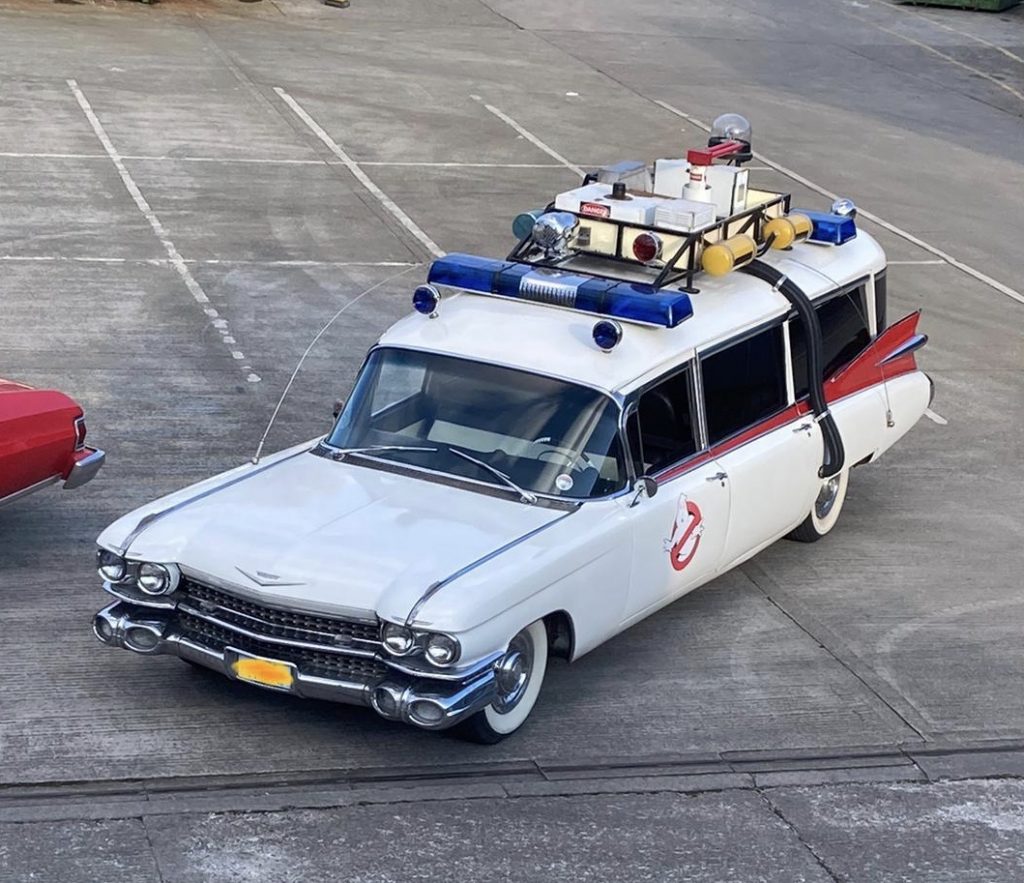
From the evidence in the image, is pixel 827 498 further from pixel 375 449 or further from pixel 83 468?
pixel 83 468

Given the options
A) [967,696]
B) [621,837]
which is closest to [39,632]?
[621,837]

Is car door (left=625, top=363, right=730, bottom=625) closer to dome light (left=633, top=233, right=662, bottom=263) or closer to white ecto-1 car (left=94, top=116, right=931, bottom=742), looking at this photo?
white ecto-1 car (left=94, top=116, right=931, bottom=742)

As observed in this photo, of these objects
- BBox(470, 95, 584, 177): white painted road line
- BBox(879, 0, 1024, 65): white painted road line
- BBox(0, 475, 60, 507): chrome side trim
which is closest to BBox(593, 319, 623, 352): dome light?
BBox(0, 475, 60, 507): chrome side trim

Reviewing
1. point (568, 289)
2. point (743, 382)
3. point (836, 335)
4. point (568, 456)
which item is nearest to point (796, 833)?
point (568, 456)

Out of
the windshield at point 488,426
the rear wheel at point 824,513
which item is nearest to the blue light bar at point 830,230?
the rear wheel at point 824,513

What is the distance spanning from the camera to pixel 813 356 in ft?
32.4

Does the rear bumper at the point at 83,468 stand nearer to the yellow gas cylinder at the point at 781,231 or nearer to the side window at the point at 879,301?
the yellow gas cylinder at the point at 781,231

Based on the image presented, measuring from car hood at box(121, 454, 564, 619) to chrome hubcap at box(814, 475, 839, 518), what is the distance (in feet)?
9.98

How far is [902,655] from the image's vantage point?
9016mm

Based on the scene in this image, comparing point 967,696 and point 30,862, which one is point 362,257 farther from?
point 30,862

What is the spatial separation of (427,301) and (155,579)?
228 centimetres

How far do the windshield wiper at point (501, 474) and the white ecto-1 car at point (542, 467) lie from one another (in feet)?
0.04

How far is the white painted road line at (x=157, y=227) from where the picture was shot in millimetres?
14062

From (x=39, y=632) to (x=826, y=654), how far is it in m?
4.14
